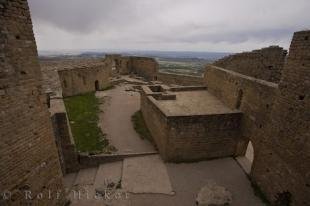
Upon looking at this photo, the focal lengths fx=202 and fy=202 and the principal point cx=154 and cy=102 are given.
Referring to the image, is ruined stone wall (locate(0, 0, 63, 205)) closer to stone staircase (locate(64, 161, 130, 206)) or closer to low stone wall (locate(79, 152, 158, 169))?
stone staircase (locate(64, 161, 130, 206))

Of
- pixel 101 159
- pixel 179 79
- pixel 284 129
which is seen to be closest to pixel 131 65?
pixel 179 79

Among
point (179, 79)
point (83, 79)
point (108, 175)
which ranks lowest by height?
Result: point (108, 175)

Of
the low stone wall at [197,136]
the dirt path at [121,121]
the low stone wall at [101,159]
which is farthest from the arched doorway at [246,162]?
the low stone wall at [101,159]

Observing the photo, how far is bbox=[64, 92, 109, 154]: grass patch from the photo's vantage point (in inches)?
423

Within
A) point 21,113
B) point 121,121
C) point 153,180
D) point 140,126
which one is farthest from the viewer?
point 121,121

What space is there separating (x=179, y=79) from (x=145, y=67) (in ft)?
22.4

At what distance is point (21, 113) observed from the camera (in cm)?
437

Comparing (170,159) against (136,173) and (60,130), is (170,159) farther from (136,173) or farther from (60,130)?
(60,130)

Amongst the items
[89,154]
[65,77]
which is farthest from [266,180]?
[65,77]

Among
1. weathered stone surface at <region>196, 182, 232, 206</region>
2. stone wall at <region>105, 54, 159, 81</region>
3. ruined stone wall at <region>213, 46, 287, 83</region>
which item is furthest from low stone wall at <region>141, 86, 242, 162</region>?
stone wall at <region>105, 54, 159, 81</region>

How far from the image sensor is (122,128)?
12984 millimetres

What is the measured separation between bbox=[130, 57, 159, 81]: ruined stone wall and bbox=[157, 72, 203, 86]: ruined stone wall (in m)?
1.23

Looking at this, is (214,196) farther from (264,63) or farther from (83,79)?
(83,79)

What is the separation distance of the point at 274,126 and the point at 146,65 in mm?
22413
